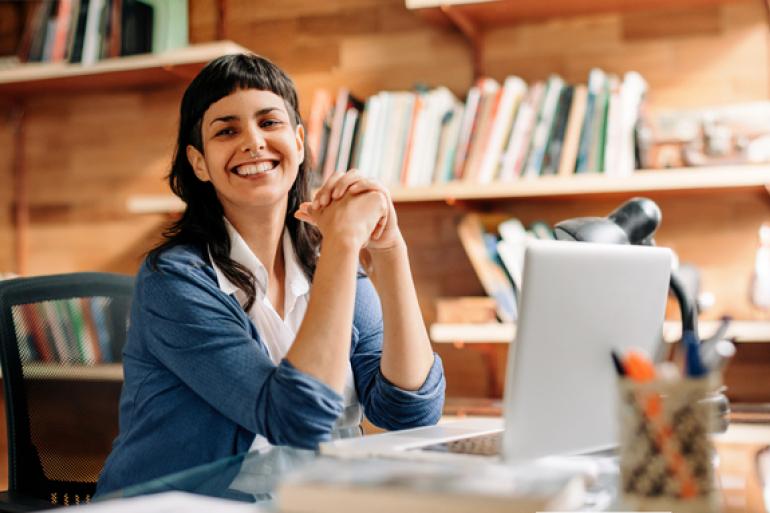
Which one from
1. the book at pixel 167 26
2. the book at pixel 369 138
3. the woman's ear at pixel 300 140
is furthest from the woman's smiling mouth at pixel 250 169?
the book at pixel 167 26

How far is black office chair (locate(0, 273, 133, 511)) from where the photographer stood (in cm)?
149

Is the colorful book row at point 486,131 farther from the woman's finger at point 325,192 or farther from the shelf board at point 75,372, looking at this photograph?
the woman's finger at point 325,192

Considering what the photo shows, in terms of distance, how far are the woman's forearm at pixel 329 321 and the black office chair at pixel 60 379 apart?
51 cm

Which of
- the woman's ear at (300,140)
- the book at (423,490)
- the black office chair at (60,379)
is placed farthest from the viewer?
the woman's ear at (300,140)

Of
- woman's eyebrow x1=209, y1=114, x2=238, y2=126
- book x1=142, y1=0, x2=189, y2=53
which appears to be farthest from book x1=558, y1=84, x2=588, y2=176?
book x1=142, y1=0, x2=189, y2=53

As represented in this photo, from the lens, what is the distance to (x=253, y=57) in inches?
61.3

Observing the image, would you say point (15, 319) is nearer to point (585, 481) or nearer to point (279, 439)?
point (279, 439)

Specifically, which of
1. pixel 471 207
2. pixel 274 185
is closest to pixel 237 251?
pixel 274 185

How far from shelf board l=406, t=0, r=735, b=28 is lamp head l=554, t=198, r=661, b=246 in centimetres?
115

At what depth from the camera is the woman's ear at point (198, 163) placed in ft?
5.16

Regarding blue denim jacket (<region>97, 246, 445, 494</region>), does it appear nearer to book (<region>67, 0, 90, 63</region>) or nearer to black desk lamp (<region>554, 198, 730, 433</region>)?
black desk lamp (<region>554, 198, 730, 433</region>)

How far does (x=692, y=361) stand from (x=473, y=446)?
378mm

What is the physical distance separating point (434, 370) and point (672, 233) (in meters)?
1.21

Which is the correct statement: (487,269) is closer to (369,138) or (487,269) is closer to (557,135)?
(557,135)
